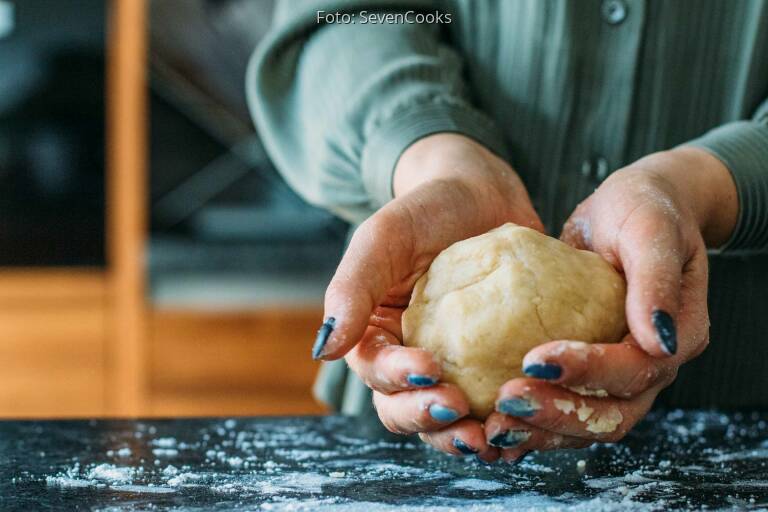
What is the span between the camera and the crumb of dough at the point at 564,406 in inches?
29.3

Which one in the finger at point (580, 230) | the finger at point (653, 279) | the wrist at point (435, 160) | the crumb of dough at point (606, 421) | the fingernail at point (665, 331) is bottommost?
the crumb of dough at point (606, 421)

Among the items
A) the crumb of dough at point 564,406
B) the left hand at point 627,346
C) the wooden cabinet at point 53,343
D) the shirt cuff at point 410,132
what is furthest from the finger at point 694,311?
the wooden cabinet at point 53,343

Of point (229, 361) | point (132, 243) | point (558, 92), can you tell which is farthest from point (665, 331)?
point (132, 243)

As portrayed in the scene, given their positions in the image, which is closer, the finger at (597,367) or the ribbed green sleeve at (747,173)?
the finger at (597,367)

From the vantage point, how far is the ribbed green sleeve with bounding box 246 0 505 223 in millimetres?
1107

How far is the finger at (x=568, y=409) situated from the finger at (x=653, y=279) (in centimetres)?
8

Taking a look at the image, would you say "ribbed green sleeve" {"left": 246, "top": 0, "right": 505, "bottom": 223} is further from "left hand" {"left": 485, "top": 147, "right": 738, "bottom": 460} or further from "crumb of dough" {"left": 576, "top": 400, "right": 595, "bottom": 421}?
"crumb of dough" {"left": 576, "top": 400, "right": 595, "bottom": 421}

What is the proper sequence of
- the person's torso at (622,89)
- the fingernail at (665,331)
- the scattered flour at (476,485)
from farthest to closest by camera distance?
1. the person's torso at (622,89)
2. the scattered flour at (476,485)
3. the fingernail at (665,331)

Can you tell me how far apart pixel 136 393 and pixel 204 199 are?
536 mm

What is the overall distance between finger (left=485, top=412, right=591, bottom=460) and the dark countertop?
5 centimetres

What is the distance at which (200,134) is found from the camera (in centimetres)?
243

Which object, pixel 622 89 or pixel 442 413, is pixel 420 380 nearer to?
pixel 442 413

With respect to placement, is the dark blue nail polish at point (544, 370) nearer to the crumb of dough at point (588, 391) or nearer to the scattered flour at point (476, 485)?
the crumb of dough at point (588, 391)

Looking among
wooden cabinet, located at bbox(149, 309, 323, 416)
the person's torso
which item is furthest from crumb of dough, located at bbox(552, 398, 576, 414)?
wooden cabinet, located at bbox(149, 309, 323, 416)
